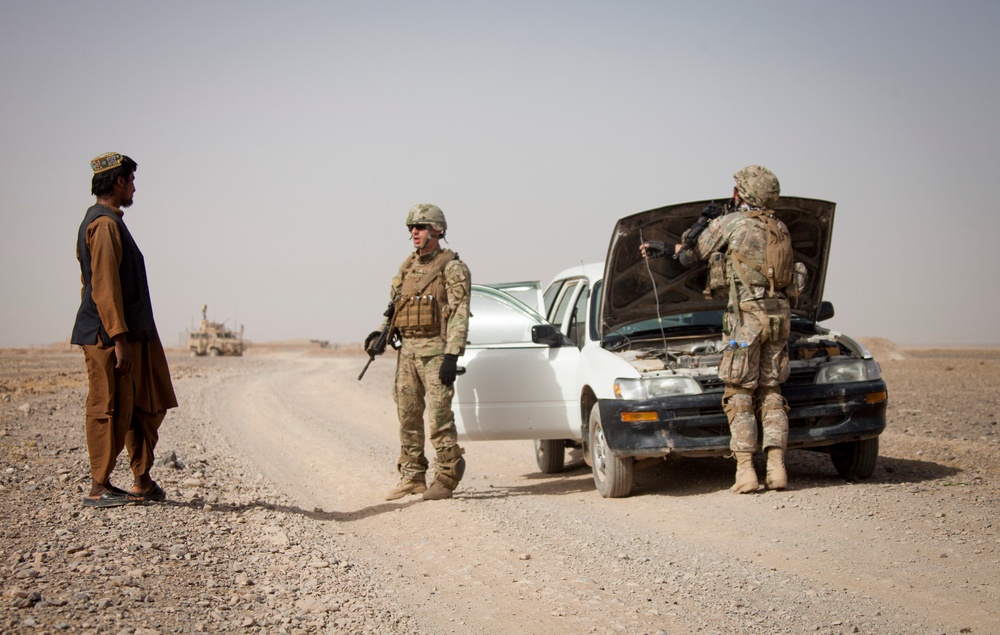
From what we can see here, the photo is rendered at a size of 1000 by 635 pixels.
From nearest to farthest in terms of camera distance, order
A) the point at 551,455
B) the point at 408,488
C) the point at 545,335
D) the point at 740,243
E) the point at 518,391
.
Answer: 1. the point at 740,243
2. the point at 408,488
3. the point at 545,335
4. the point at 518,391
5. the point at 551,455

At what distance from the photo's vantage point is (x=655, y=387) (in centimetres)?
651

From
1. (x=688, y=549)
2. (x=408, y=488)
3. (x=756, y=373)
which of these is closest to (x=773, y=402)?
(x=756, y=373)

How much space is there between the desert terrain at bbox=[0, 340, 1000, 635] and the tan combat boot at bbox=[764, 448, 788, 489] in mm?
125

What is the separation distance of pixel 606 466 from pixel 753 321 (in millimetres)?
1522

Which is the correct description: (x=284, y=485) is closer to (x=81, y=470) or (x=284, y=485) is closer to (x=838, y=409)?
(x=81, y=470)

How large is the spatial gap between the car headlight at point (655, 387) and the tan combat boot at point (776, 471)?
0.67 meters

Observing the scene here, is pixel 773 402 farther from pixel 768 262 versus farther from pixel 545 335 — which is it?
pixel 545 335

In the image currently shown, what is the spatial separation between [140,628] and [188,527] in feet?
6.15

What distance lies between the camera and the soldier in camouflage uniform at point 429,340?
22.7 feet

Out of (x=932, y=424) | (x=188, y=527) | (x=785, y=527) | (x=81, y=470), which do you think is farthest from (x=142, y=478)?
(x=932, y=424)

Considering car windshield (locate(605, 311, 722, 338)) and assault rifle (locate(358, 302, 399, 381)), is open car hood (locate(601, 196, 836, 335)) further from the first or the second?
assault rifle (locate(358, 302, 399, 381))

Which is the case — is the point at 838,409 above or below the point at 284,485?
above

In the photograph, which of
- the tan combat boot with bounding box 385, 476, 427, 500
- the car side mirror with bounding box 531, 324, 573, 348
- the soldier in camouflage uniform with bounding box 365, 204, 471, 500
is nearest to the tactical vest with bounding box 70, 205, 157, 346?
the soldier in camouflage uniform with bounding box 365, 204, 471, 500

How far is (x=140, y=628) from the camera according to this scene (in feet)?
11.8
